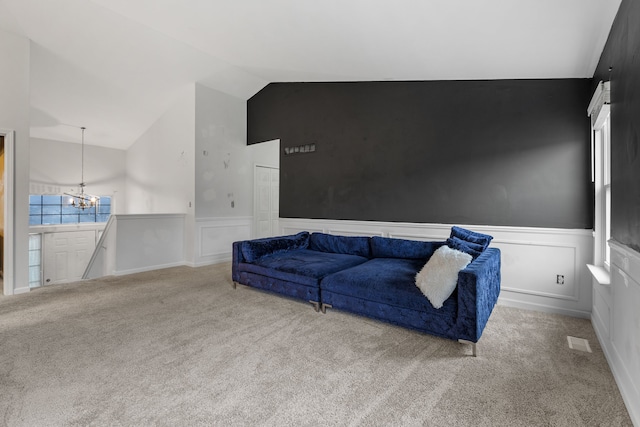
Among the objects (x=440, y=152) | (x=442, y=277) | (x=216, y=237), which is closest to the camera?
(x=442, y=277)

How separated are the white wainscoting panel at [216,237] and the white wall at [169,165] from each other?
0.48 feet

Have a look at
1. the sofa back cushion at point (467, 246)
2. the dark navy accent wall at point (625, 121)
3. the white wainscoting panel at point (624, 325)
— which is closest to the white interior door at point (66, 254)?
the sofa back cushion at point (467, 246)

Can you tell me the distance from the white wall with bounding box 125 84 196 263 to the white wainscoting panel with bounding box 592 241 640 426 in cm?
524

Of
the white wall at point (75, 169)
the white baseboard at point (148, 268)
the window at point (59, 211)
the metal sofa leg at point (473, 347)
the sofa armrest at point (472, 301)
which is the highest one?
the white wall at point (75, 169)

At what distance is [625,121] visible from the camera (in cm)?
196

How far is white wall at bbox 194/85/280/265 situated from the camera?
541 centimetres

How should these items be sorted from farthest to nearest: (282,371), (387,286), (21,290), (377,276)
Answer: (21,290)
(377,276)
(387,286)
(282,371)

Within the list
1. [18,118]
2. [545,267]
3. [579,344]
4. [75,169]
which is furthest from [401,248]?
[75,169]

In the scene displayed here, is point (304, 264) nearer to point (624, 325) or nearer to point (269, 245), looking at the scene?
point (269, 245)

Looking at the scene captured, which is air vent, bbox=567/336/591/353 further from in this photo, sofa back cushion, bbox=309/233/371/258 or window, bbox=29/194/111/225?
window, bbox=29/194/111/225

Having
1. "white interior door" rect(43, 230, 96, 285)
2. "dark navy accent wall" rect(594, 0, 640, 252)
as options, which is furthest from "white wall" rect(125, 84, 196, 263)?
"dark navy accent wall" rect(594, 0, 640, 252)

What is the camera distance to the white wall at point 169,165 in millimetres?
5414

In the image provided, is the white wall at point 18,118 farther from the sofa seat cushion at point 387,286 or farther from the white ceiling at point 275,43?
the sofa seat cushion at point 387,286

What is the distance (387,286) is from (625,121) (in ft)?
6.37
